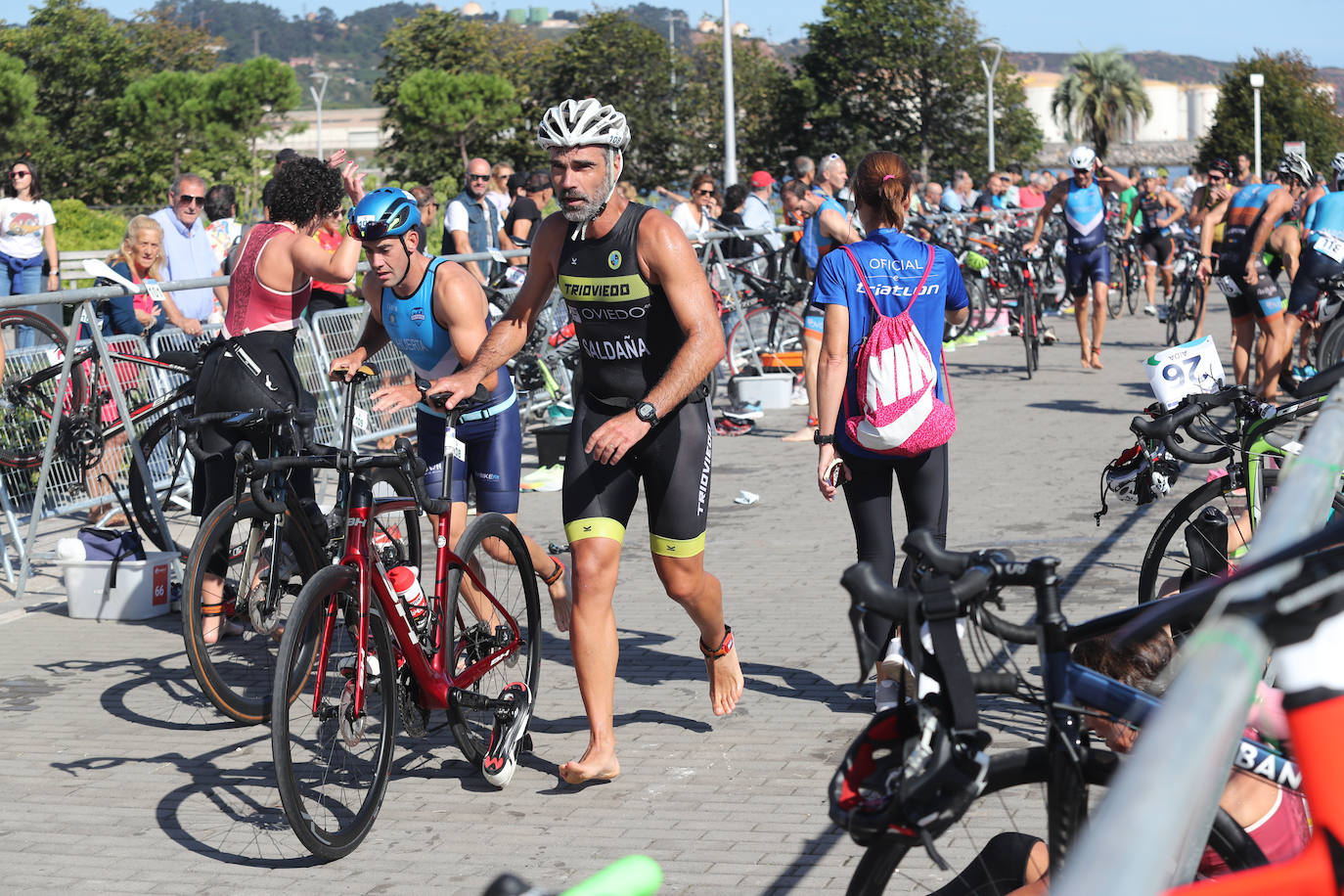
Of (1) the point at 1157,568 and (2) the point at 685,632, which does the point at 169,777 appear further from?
(1) the point at 1157,568

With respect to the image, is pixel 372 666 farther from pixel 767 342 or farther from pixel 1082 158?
pixel 1082 158

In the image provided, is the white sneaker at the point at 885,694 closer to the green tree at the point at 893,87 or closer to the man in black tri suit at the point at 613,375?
the man in black tri suit at the point at 613,375

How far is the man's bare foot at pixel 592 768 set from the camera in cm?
502

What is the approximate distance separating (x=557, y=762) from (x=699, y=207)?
1230 centimetres

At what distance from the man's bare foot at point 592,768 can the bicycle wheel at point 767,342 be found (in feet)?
31.2

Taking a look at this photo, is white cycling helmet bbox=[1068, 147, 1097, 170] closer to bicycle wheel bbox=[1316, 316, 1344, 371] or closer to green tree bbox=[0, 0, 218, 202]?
bicycle wheel bbox=[1316, 316, 1344, 371]

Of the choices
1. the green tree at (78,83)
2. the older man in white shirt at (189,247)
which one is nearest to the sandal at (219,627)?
the older man in white shirt at (189,247)

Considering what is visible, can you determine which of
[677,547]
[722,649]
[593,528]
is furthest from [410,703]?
[722,649]

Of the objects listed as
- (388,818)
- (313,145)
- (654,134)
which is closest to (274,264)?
(388,818)

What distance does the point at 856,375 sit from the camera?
18.0 feet

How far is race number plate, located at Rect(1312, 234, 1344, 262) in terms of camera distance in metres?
11.1

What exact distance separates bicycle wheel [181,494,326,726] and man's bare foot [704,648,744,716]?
5.02 ft

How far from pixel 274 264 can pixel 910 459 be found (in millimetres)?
3034

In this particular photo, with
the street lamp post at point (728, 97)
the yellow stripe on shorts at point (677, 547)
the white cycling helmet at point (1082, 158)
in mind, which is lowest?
the yellow stripe on shorts at point (677, 547)
